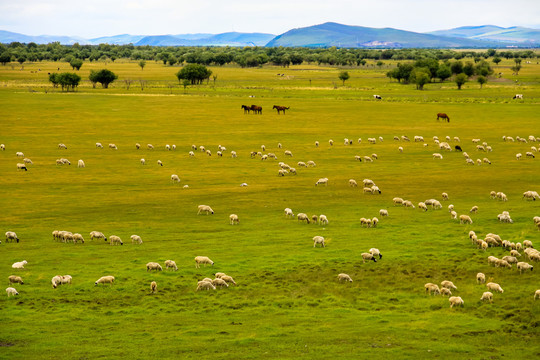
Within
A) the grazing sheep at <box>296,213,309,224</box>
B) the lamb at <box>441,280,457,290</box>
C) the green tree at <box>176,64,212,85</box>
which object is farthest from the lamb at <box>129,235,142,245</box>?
the green tree at <box>176,64,212,85</box>

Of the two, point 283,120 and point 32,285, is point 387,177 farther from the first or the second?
point 283,120

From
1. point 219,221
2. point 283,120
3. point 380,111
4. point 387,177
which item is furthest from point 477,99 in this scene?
point 219,221


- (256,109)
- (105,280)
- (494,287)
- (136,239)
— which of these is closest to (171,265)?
(105,280)

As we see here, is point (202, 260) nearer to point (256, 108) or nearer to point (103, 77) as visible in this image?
point (256, 108)

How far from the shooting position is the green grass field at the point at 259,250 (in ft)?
63.5

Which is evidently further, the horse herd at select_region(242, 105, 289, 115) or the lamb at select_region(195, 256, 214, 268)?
the horse herd at select_region(242, 105, 289, 115)

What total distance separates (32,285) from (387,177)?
29.9m

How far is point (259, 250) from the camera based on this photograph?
28.3m

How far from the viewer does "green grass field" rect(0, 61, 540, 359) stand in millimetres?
19344

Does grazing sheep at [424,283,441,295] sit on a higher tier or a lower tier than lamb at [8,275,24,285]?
lower

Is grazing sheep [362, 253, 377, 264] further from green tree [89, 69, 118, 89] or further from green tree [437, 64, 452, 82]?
green tree [437, 64, 452, 82]

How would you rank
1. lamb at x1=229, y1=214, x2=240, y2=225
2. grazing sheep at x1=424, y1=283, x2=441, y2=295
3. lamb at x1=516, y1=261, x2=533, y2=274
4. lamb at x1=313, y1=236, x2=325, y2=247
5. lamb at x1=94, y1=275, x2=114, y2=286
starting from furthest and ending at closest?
1. lamb at x1=229, y1=214, x2=240, y2=225
2. lamb at x1=313, y1=236, x2=325, y2=247
3. lamb at x1=516, y1=261, x2=533, y2=274
4. lamb at x1=94, y1=275, x2=114, y2=286
5. grazing sheep at x1=424, y1=283, x2=441, y2=295

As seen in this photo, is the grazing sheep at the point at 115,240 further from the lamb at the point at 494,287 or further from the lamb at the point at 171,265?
the lamb at the point at 494,287

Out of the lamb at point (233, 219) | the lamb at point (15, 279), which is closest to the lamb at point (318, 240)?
the lamb at point (233, 219)
